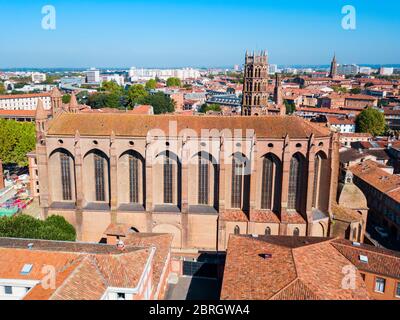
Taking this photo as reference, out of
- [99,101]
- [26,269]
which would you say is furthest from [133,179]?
[99,101]

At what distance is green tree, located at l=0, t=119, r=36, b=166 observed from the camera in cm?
8338

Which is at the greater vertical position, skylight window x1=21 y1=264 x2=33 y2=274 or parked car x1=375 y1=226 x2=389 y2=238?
skylight window x1=21 y1=264 x2=33 y2=274

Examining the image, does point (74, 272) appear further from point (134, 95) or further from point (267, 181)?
point (134, 95)

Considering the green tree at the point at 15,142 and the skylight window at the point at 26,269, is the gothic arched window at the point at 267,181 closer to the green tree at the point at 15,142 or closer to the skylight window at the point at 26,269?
the skylight window at the point at 26,269

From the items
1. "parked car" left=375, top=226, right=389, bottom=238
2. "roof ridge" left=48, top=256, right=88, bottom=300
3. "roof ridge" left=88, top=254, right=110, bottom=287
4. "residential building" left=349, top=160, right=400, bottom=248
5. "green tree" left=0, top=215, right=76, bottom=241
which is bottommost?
"parked car" left=375, top=226, right=389, bottom=238

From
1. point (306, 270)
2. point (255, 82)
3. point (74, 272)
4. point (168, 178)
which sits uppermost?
point (255, 82)

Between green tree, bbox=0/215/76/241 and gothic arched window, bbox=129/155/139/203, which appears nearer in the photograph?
green tree, bbox=0/215/76/241

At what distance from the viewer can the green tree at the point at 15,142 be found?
83.4 meters

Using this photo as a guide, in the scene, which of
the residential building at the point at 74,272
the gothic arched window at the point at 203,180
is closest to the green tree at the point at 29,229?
the residential building at the point at 74,272

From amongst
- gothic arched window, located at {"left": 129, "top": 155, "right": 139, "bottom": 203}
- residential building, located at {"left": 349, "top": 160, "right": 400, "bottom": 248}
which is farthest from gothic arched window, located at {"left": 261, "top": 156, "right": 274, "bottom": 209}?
residential building, located at {"left": 349, "top": 160, "right": 400, "bottom": 248}

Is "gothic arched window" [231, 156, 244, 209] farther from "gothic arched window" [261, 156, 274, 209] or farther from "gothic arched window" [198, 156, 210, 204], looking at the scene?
"gothic arched window" [198, 156, 210, 204]

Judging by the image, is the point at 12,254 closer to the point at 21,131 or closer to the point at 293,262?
the point at 293,262

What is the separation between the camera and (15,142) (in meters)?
84.8
